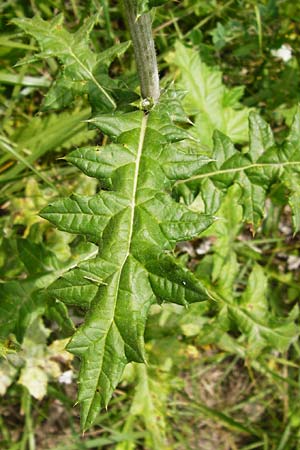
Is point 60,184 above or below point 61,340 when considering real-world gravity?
above

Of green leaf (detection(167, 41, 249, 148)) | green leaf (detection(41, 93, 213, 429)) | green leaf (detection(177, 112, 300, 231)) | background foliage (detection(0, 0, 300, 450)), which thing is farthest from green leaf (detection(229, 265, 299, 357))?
green leaf (detection(41, 93, 213, 429))

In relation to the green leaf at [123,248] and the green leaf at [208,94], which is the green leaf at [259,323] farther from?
the green leaf at [123,248]

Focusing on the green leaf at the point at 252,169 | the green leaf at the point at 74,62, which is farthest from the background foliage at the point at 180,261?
Result: the green leaf at the point at 252,169

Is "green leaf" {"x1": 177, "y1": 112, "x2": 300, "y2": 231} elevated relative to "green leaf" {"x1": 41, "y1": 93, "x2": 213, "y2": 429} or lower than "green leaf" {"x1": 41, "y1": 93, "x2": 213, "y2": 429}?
lower

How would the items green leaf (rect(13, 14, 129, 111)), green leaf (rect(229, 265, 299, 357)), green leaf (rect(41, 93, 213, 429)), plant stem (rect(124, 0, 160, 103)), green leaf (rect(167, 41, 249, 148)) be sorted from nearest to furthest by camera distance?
1. green leaf (rect(41, 93, 213, 429))
2. plant stem (rect(124, 0, 160, 103))
3. green leaf (rect(13, 14, 129, 111))
4. green leaf (rect(229, 265, 299, 357))
5. green leaf (rect(167, 41, 249, 148))

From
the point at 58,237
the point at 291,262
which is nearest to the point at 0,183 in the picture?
the point at 58,237

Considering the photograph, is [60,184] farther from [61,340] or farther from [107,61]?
[107,61]

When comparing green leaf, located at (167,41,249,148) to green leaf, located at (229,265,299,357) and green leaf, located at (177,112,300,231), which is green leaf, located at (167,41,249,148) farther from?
green leaf, located at (229,265,299,357)
